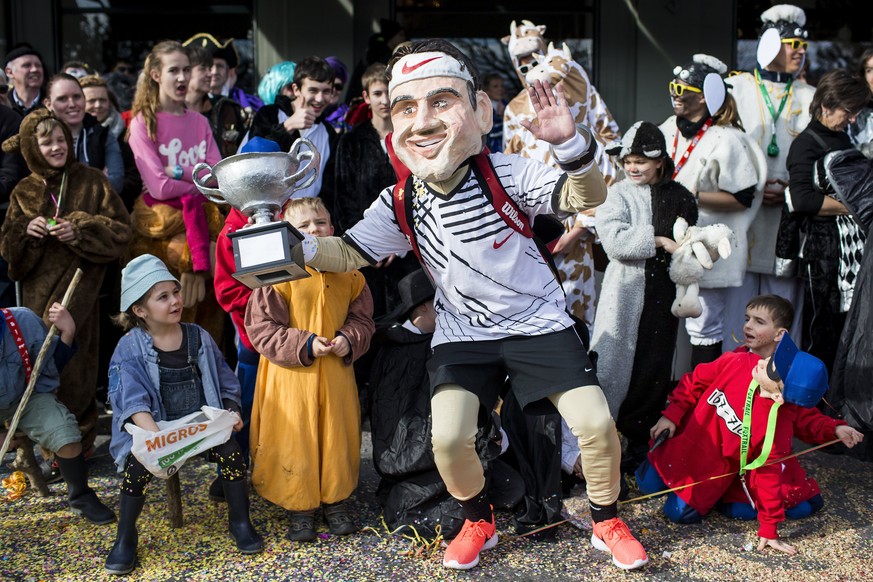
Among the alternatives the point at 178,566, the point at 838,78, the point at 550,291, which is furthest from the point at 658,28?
the point at 178,566

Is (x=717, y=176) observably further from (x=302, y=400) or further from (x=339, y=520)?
(x=339, y=520)

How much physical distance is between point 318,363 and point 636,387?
4.91ft

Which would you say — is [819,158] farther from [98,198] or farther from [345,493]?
[98,198]

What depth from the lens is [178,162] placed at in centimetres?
464

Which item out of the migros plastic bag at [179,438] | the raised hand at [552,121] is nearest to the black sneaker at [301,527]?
the migros plastic bag at [179,438]

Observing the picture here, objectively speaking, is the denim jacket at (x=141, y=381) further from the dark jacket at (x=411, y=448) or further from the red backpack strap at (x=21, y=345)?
the dark jacket at (x=411, y=448)

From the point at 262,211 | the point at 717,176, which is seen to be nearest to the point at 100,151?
the point at 262,211

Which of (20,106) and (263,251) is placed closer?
(263,251)

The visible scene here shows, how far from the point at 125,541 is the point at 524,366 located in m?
1.60

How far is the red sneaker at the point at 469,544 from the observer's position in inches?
130

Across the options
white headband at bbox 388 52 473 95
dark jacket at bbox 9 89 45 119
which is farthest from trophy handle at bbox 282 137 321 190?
dark jacket at bbox 9 89 45 119

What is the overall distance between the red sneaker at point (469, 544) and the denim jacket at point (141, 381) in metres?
1.08

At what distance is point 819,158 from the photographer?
14.6 ft

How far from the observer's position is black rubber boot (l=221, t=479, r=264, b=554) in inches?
135
